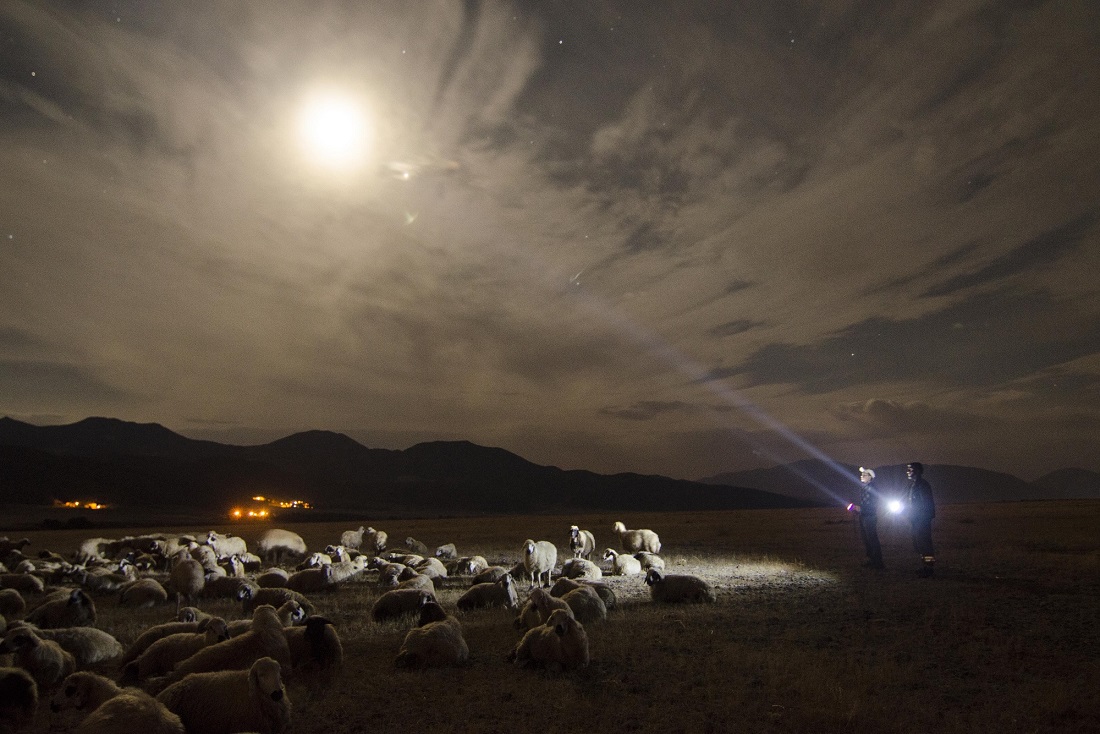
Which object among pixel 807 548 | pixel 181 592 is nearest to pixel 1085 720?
pixel 181 592

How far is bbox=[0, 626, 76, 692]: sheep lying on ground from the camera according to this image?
23.1 feet

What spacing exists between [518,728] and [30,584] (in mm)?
14474

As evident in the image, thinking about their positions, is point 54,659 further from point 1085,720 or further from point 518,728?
point 1085,720

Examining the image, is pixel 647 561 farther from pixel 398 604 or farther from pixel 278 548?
pixel 278 548

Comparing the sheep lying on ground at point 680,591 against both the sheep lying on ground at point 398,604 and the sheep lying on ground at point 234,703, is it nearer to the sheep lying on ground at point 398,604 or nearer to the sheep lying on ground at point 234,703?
the sheep lying on ground at point 398,604

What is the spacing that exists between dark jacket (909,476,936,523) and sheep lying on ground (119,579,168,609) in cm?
1772

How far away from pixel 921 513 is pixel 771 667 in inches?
393

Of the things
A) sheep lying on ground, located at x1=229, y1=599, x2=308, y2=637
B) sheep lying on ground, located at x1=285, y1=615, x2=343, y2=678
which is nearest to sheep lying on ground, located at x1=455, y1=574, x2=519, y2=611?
sheep lying on ground, located at x1=229, y1=599, x2=308, y2=637

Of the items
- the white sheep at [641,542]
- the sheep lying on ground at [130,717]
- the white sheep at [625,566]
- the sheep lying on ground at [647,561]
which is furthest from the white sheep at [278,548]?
the sheep lying on ground at [130,717]

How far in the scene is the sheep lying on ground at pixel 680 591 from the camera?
466 inches

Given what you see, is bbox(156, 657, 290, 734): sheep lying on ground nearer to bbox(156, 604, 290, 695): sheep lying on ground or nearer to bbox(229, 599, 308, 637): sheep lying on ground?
bbox(156, 604, 290, 695): sheep lying on ground

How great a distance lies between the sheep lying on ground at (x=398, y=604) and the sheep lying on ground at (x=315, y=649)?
301 cm

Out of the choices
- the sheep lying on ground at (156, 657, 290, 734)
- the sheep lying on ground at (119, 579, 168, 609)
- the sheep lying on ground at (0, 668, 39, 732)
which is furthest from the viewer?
the sheep lying on ground at (119, 579, 168, 609)

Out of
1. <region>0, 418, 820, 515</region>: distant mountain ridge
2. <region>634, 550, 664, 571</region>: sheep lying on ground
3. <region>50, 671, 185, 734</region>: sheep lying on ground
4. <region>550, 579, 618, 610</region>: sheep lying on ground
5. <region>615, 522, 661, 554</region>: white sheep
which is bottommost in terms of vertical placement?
<region>50, 671, 185, 734</region>: sheep lying on ground
